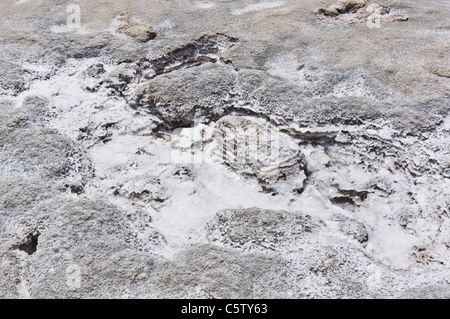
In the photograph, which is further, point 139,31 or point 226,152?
point 139,31

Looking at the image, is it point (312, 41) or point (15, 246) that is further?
point (312, 41)

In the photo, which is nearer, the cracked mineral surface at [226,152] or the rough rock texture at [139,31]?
the cracked mineral surface at [226,152]

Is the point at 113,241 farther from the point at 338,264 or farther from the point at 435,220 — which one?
the point at 435,220

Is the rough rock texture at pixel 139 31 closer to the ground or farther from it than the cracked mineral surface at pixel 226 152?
farther from it

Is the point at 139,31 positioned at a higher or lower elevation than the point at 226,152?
higher

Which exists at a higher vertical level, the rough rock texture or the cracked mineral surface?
the rough rock texture

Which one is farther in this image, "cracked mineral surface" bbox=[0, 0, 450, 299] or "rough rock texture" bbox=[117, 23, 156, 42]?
"rough rock texture" bbox=[117, 23, 156, 42]
